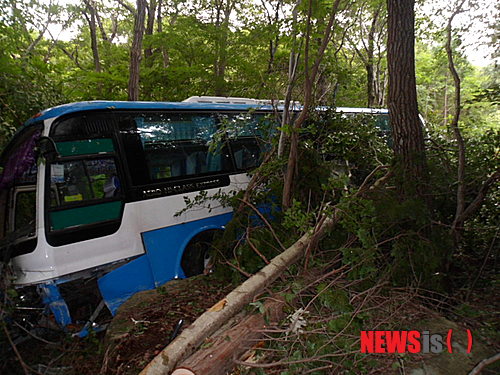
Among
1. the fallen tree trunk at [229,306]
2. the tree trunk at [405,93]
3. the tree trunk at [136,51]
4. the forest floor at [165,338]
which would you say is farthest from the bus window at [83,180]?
the tree trunk at [136,51]

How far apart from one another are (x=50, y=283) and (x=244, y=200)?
8.01 ft

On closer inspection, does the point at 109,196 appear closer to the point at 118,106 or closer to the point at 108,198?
the point at 108,198

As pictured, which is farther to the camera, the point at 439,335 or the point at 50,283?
the point at 50,283

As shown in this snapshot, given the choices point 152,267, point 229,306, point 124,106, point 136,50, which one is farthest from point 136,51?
point 229,306

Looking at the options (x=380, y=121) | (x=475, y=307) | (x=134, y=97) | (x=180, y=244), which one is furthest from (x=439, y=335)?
(x=134, y=97)

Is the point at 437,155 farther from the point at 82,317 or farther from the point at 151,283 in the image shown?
the point at 82,317

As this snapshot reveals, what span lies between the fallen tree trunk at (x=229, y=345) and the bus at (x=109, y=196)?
209 cm

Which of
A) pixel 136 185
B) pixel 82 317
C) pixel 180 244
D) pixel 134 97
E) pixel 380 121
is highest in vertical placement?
pixel 134 97

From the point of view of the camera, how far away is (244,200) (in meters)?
4.15

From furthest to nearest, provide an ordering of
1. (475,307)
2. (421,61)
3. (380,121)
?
(421,61) < (380,121) < (475,307)

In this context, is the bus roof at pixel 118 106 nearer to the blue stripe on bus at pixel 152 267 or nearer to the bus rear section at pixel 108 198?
the bus rear section at pixel 108 198

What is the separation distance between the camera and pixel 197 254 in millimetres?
4789

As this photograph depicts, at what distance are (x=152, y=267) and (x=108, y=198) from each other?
1.10 m

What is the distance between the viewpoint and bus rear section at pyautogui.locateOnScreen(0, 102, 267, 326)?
3383 mm
